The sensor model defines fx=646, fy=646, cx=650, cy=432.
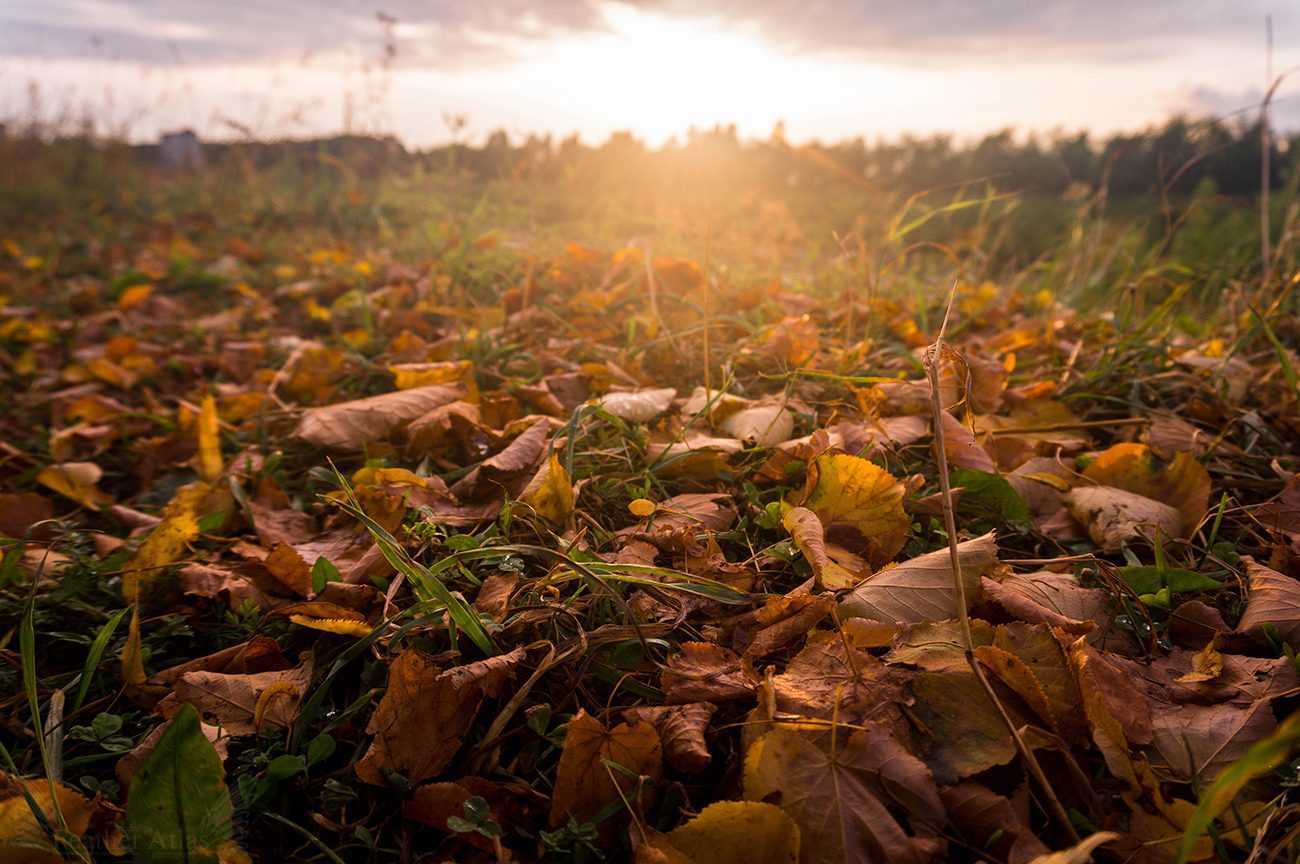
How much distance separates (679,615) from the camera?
0.93 metres

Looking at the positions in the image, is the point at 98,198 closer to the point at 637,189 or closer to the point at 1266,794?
the point at 637,189

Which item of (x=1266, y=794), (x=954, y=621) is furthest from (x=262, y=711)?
(x=1266, y=794)

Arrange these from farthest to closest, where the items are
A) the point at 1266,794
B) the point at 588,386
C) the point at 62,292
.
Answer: the point at 62,292, the point at 588,386, the point at 1266,794

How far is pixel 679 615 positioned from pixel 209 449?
1263 millimetres

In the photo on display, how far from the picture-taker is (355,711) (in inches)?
34.1

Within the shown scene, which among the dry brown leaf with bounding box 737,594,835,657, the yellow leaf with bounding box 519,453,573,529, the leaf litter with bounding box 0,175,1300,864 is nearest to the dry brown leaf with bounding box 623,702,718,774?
the leaf litter with bounding box 0,175,1300,864

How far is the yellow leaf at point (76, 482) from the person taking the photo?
59.7 inches

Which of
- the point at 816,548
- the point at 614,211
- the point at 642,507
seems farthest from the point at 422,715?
the point at 614,211

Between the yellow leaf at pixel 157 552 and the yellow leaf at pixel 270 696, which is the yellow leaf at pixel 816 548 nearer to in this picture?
the yellow leaf at pixel 270 696

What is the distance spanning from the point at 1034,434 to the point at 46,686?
1.89 m

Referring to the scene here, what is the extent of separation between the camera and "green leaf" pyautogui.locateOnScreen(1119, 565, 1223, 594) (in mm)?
985

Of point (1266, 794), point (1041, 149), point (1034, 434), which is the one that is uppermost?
point (1041, 149)

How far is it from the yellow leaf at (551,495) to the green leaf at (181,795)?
522 millimetres

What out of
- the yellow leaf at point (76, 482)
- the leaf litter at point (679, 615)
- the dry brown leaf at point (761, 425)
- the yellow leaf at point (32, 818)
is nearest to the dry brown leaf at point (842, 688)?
the leaf litter at point (679, 615)
